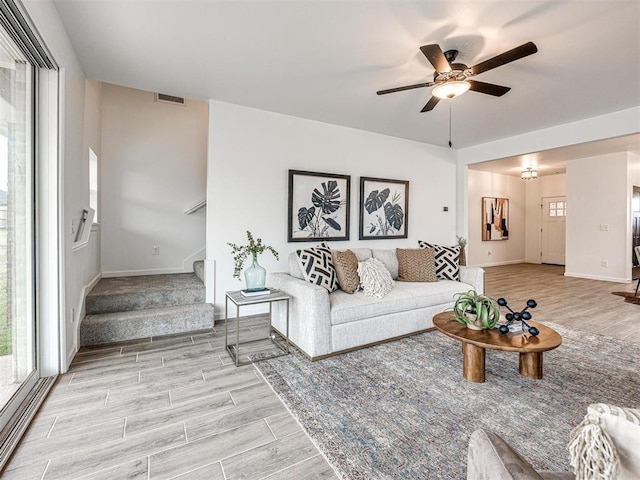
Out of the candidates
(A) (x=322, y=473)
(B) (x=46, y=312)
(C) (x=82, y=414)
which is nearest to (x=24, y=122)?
(B) (x=46, y=312)

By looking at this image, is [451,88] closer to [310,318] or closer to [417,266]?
[417,266]

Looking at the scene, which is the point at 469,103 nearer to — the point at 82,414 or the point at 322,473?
the point at 322,473

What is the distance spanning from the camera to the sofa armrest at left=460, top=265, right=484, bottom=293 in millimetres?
3629

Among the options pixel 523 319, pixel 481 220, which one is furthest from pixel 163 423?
pixel 481 220

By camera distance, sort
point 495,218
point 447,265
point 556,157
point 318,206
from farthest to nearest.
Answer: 1. point 495,218
2. point 556,157
3. point 318,206
4. point 447,265

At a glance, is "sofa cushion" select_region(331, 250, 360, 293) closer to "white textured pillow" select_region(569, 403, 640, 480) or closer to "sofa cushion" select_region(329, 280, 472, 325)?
"sofa cushion" select_region(329, 280, 472, 325)

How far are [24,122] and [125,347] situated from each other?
1.97m

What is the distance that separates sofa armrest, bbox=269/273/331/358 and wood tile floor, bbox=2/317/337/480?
1.63 ft

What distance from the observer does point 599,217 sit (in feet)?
21.3

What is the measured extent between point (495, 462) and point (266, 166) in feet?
12.0

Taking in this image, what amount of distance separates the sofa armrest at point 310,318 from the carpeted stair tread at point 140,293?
140 centimetres

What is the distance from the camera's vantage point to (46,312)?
216 cm

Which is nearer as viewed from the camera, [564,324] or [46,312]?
→ [46,312]

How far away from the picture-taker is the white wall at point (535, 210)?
8773mm
